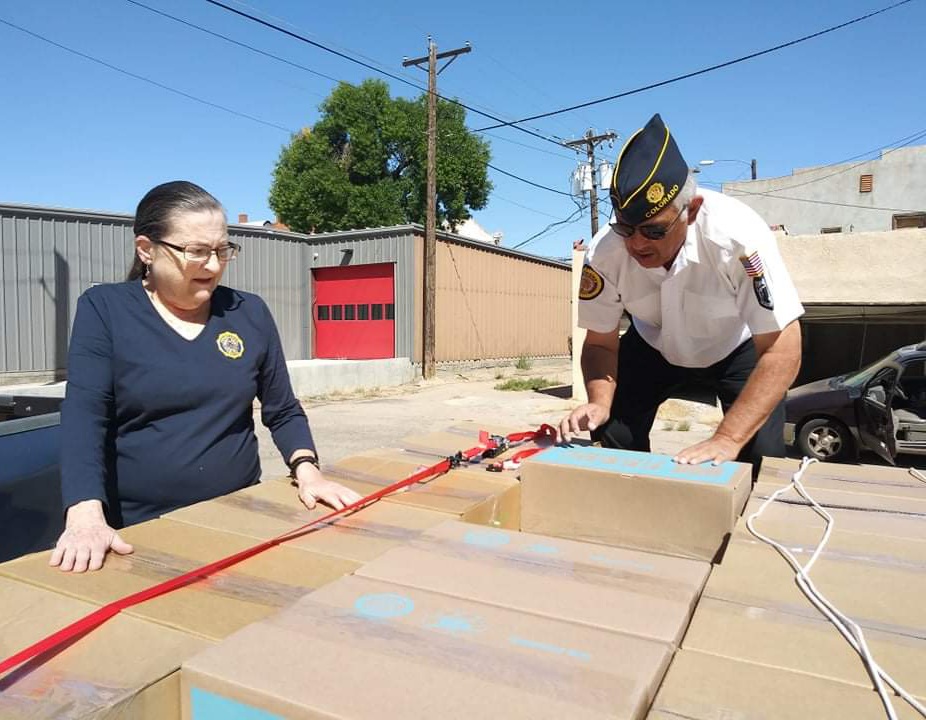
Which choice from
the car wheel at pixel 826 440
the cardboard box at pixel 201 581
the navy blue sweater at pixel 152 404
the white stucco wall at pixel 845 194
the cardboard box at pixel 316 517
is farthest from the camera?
the white stucco wall at pixel 845 194

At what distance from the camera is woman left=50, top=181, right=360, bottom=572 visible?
68.8 inches

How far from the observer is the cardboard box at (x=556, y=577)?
3.17 ft

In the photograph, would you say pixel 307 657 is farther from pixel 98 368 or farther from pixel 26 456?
pixel 26 456

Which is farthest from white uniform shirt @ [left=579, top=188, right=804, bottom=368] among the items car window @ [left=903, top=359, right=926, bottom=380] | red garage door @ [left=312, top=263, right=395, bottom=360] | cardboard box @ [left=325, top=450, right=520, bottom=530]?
red garage door @ [left=312, top=263, right=395, bottom=360]

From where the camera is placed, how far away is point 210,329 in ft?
6.50

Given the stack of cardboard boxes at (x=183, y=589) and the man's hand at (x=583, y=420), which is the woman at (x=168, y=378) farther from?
the man's hand at (x=583, y=420)

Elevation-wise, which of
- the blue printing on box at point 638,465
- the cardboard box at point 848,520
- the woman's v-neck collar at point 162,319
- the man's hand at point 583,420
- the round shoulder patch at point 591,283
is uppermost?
the round shoulder patch at point 591,283

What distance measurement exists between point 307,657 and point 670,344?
1954 mm

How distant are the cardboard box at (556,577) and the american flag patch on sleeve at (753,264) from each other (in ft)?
3.98

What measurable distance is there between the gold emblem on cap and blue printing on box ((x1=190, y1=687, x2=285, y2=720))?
1593 millimetres

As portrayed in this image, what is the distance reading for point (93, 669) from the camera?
2.88 feet

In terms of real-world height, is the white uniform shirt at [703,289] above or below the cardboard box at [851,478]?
above

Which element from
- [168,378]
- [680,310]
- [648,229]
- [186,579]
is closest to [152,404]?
[168,378]

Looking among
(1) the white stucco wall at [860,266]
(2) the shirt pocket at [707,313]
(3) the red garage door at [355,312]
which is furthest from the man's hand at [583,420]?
(3) the red garage door at [355,312]
